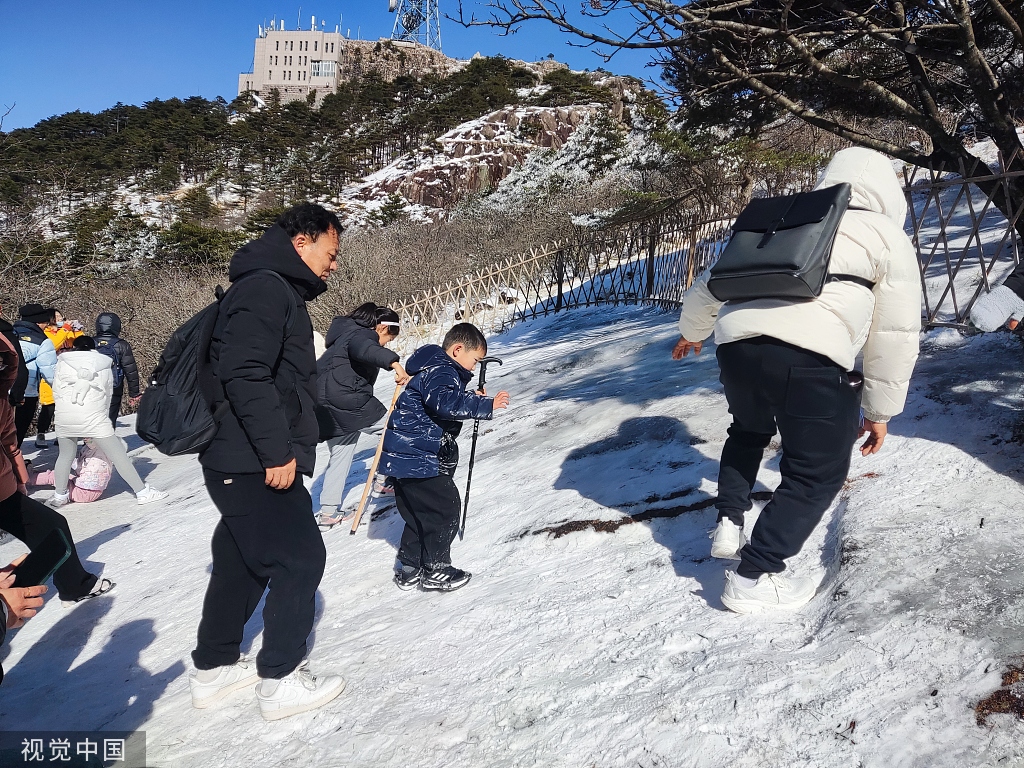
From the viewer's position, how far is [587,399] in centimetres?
571

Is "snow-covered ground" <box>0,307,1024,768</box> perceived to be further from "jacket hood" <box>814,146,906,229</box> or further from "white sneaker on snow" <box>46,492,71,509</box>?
"white sneaker on snow" <box>46,492,71,509</box>

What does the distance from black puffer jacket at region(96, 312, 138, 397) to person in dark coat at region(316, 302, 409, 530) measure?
403 centimetres

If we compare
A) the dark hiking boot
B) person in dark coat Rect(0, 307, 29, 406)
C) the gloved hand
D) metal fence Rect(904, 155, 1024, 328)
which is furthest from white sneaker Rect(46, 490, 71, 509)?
metal fence Rect(904, 155, 1024, 328)

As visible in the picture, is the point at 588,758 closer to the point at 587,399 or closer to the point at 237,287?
the point at 237,287

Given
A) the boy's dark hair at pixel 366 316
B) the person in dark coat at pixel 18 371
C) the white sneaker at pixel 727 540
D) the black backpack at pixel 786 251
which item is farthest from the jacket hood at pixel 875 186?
the person in dark coat at pixel 18 371

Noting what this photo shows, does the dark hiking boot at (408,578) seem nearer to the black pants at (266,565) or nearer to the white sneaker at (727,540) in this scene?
the black pants at (266,565)

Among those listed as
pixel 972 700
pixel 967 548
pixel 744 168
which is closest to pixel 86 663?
pixel 972 700

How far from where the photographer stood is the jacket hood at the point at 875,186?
2.20m

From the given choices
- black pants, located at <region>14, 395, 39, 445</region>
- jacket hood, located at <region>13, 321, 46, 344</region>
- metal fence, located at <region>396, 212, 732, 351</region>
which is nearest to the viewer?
black pants, located at <region>14, 395, 39, 445</region>

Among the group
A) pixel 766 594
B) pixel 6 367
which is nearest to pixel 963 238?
pixel 766 594

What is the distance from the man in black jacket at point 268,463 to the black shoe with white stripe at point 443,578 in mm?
813

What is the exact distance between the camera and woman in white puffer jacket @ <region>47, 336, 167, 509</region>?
5.57 m

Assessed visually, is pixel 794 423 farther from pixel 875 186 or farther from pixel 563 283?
pixel 563 283

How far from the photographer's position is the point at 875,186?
220 cm
